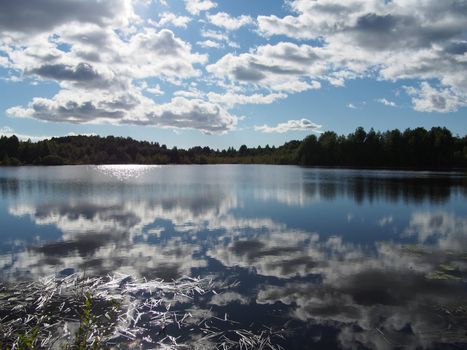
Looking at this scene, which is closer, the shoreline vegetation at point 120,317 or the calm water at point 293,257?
the shoreline vegetation at point 120,317

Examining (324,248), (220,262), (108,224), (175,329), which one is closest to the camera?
(175,329)

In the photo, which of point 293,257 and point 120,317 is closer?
point 120,317

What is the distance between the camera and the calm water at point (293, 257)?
12.5 m

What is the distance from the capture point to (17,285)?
15.3m

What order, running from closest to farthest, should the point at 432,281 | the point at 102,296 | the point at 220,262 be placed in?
the point at 102,296
the point at 432,281
the point at 220,262

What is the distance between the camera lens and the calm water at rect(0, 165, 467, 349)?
41.0ft

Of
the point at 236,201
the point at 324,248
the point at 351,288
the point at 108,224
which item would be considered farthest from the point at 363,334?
the point at 236,201

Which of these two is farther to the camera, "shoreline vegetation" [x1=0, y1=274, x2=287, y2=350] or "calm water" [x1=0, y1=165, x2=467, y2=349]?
"calm water" [x1=0, y1=165, x2=467, y2=349]

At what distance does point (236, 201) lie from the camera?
44.5 meters

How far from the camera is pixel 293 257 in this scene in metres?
20.4

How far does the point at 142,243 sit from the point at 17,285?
28.3ft

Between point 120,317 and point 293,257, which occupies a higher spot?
point 120,317

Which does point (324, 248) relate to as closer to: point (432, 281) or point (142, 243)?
point (432, 281)

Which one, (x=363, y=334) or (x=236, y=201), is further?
(x=236, y=201)
